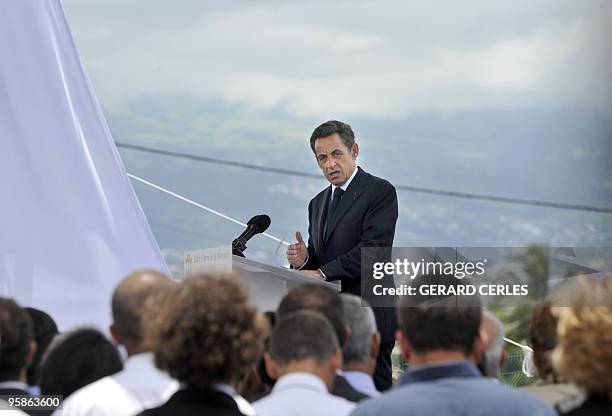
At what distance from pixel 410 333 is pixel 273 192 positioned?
783 cm

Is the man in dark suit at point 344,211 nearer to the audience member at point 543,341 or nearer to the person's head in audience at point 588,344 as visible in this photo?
the audience member at point 543,341

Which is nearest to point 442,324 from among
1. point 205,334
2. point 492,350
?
point 205,334

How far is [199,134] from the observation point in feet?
34.7

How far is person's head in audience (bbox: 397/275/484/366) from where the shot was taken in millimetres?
2736

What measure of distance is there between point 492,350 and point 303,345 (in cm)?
90

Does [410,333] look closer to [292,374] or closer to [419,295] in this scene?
[419,295]

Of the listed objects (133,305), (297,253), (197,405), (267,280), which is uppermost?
(297,253)

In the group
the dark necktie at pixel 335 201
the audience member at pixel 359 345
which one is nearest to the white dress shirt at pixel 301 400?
the audience member at pixel 359 345

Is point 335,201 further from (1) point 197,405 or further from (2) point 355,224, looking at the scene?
(1) point 197,405

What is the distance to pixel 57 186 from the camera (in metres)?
4.68

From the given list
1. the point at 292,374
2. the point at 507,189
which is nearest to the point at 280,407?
the point at 292,374

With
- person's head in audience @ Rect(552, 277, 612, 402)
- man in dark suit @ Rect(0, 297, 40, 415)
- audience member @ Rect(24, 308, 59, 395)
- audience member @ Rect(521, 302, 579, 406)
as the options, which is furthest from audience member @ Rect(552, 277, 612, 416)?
audience member @ Rect(24, 308, 59, 395)

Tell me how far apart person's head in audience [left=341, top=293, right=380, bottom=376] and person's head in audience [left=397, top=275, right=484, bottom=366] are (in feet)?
2.36

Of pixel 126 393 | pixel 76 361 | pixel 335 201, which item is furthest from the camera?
pixel 335 201
